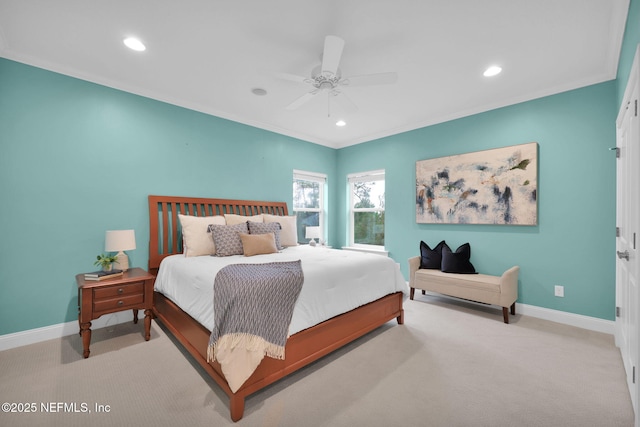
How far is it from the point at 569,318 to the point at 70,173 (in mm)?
5457

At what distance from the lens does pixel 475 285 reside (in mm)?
3262

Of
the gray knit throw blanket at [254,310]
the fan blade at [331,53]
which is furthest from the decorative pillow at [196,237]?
the fan blade at [331,53]

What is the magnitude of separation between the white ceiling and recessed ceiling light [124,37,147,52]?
63 millimetres

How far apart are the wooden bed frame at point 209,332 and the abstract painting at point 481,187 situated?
158 centimetres

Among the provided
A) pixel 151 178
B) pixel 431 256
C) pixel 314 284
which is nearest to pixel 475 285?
pixel 431 256

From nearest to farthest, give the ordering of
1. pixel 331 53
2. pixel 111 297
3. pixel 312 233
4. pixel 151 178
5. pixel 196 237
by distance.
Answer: pixel 331 53 < pixel 111 297 < pixel 196 237 < pixel 151 178 < pixel 312 233

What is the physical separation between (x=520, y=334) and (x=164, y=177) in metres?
4.32

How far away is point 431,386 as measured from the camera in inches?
76.4

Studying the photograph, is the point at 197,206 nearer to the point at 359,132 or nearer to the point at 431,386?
the point at 359,132

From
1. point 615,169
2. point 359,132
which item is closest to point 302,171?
point 359,132

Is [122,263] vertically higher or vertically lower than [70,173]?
lower

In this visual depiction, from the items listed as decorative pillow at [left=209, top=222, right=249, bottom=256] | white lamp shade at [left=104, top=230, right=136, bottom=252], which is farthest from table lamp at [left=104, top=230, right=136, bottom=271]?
decorative pillow at [left=209, top=222, right=249, bottom=256]

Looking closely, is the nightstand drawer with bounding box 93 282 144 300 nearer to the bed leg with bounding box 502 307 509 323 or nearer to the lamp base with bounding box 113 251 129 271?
the lamp base with bounding box 113 251 129 271

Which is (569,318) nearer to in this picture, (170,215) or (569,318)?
(569,318)
